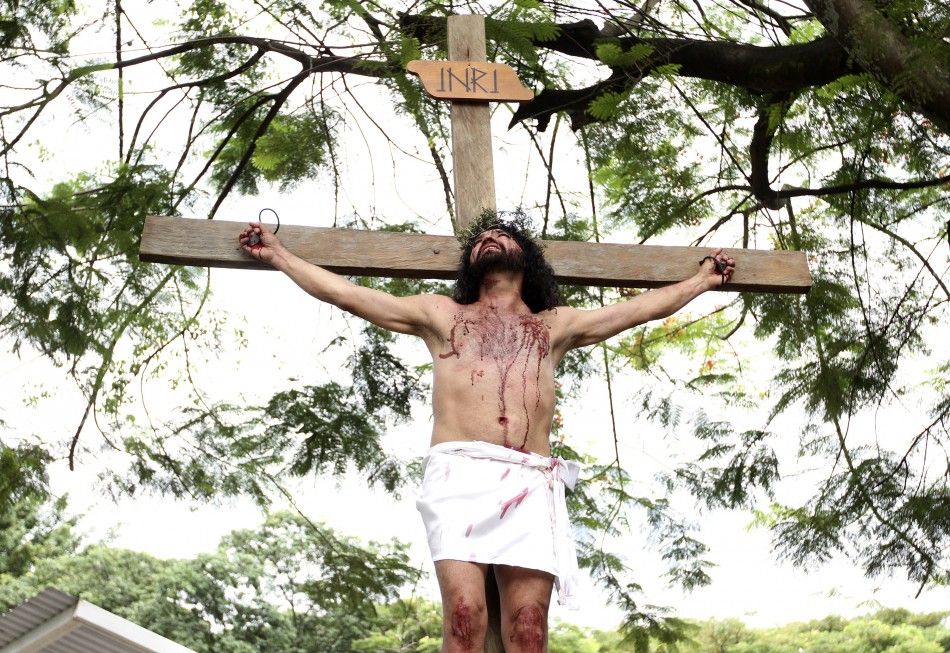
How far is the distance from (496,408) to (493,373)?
117 mm

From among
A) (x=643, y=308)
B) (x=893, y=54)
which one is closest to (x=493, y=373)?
(x=643, y=308)

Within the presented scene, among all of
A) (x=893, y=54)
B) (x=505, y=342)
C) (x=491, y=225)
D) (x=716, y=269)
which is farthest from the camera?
(x=893, y=54)

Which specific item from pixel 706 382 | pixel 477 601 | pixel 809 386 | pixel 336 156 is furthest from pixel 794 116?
pixel 477 601

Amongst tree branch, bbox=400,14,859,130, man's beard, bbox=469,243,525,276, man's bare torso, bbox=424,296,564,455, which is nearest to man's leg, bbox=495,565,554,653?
man's bare torso, bbox=424,296,564,455

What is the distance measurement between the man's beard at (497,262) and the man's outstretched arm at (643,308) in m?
0.22

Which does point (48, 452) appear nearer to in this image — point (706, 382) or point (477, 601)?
point (706, 382)

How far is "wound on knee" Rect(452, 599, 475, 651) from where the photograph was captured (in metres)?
3.44

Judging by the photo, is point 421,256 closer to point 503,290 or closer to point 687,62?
point 503,290

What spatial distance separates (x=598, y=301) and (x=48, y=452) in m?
3.26

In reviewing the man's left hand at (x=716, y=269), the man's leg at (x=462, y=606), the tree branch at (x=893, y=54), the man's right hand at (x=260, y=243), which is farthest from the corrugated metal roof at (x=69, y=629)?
the tree branch at (x=893, y=54)

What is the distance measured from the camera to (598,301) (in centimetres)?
795

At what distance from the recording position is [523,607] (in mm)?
3514

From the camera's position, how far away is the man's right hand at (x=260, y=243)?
4.01 m

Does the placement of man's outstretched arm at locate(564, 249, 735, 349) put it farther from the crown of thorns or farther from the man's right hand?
the man's right hand
